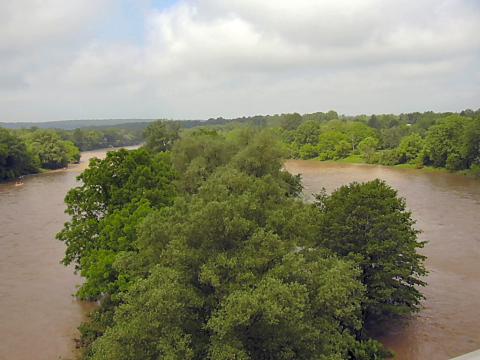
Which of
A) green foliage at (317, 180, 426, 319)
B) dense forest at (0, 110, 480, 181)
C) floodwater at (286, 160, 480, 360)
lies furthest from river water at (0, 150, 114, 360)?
dense forest at (0, 110, 480, 181)

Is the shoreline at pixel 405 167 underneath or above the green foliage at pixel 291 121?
underneath

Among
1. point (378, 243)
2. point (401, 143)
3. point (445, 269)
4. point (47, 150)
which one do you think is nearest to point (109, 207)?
point (378, 243)

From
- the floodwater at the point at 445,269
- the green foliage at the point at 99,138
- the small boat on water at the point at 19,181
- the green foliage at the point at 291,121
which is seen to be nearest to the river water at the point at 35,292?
the floodwater at the point at 445,269

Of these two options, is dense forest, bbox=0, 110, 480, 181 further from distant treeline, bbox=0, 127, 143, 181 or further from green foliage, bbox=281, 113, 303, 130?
green foliage, bbox=281, 113, 303, 130

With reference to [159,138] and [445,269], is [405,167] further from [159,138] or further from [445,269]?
[445,269]

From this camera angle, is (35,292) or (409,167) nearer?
(35,292)

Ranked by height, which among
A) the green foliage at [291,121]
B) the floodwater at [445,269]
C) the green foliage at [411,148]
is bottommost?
the floodwater at [445,269]

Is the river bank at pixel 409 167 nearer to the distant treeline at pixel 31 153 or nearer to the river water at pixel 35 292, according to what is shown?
the river water at pixel 35 292
